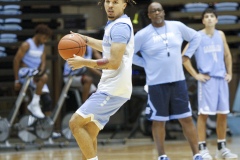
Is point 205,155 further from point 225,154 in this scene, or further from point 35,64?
point 35,64

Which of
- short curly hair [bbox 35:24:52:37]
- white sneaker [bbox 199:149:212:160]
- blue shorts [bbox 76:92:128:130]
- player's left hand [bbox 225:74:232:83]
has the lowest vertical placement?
white sneaker [bbox 199:149:212:160]

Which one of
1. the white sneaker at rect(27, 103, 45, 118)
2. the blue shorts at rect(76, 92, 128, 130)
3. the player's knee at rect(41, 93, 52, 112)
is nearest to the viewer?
the blue shorts at rect(76, 92, 128, 130)

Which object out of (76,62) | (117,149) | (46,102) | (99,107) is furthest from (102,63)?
(46,102)

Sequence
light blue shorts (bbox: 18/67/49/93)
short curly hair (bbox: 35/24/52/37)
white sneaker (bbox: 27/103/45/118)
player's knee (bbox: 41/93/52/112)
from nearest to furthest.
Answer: light blue shorts (bbox: 18/67/49/93)
short curly hair (bbox: 35/24/52/37)
white sneaker (bbox: 27/103/45/118)
player's knee (bbox: 41/93/52/112)

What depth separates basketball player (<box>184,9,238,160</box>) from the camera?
1126 centimetres

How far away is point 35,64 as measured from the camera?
14141 mm

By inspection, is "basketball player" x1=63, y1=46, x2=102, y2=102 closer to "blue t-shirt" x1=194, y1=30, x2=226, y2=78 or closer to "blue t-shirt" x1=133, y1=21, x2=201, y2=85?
"blue t-shirt" x1=194, y1=30, x2=226, y2=78

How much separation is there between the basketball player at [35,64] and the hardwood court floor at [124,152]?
2.70 feet

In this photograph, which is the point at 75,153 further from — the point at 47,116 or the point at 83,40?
the point at 83,40

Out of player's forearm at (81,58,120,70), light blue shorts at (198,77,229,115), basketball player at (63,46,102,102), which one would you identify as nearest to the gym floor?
light blue shorts at (198,77,229,115)

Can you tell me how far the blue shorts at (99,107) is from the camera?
26.1 ft

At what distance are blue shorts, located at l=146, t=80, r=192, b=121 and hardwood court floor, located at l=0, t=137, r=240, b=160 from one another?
4.32 ft

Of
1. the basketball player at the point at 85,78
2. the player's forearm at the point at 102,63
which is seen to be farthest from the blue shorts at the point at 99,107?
the basketball player at the point at 85,78

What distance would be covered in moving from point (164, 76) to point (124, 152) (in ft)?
9.97
